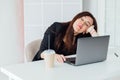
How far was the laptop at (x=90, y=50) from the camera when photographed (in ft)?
5.50

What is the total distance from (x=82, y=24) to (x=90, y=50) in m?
0.42

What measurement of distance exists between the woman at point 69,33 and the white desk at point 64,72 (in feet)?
1.33

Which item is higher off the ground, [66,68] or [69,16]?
[69,16]

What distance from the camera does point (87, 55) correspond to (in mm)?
1729

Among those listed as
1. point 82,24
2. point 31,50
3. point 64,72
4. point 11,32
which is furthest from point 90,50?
point 11,32

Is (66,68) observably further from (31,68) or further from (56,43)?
(56,43)

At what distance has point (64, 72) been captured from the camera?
159cm

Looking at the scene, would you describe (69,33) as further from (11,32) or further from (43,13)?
(11,32)

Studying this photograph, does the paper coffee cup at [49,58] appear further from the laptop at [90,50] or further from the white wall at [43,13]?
the white wall at [43,13]

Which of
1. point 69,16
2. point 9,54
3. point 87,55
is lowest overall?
point 9,54

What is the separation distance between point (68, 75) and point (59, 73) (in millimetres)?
70

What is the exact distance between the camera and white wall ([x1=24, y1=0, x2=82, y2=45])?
3078mm

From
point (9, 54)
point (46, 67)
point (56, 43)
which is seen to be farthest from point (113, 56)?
point (9, 54)

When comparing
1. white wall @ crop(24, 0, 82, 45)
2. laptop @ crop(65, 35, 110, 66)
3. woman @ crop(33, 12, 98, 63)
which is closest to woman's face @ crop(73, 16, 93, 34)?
woman @ crop(33, 12, 98, 63)
